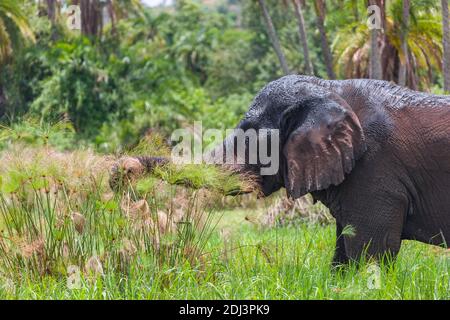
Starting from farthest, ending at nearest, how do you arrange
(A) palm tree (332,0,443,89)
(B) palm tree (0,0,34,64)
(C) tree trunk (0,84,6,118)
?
1. (C) tree trunk (0,84,6,118)
2. (B) palm tree (0,0,34,64)
3. (A) palm tree (332,0,443,89)

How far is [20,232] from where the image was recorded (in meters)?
6.40

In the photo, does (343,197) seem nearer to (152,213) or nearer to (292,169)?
(292,169)

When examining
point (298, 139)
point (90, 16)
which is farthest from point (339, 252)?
point (90, 16)

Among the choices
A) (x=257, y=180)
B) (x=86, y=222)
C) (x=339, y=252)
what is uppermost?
(x=257, y=180)

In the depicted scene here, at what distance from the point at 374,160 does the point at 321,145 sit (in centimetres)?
41

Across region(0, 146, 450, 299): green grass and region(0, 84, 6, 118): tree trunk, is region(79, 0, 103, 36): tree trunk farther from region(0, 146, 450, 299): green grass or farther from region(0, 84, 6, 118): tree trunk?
region(0, 146, 450, 299): green grass

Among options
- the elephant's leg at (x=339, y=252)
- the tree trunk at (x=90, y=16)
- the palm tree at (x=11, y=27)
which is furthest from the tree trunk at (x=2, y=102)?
the elephant's leg at (x=339, y=252)

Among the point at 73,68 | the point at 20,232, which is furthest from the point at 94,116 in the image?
the point at 20,232

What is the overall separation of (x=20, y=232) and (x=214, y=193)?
1.46 m

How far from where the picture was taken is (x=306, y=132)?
6590 millimetres

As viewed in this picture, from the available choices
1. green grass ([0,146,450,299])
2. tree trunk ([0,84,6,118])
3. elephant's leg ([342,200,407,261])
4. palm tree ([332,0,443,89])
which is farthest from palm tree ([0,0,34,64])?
elephant's leg ([342,200,407,261])

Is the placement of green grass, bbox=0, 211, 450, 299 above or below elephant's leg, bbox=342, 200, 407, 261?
below

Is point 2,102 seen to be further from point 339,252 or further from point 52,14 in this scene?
point 339,252

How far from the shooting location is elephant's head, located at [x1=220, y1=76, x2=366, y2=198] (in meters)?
6.47
